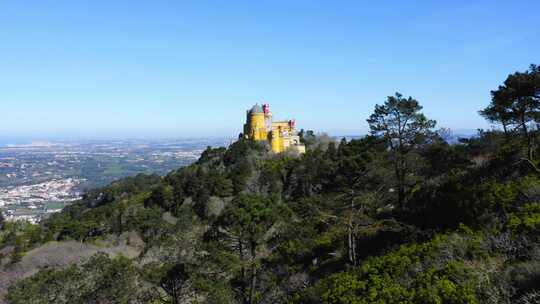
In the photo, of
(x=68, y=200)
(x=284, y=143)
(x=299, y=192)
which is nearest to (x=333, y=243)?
(x=299, y=192)

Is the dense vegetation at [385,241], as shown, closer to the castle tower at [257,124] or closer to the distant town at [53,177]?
the castle tower at [257,124]

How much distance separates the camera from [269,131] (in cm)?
4919

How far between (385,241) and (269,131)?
36.2m

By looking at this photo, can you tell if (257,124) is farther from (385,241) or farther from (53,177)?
(53,177)

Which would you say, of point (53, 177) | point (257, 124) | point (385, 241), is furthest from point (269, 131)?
point (53, 177)

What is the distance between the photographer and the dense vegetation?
804cm

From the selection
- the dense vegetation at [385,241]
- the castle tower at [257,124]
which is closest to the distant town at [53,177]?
the castle tower at [257,124]

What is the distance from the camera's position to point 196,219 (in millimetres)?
35469

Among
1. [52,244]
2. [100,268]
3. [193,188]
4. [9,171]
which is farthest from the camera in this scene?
[9,171]

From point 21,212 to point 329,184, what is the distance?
91025mm

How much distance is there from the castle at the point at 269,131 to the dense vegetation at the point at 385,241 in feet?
87.2

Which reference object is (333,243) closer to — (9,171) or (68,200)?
(68,200)

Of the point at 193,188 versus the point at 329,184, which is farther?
the point at 193,188

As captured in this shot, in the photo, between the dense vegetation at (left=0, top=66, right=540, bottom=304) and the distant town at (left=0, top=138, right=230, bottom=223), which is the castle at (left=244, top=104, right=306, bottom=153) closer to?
the dense vegetation at (left=0, top=66, right=540, bottom=304)
